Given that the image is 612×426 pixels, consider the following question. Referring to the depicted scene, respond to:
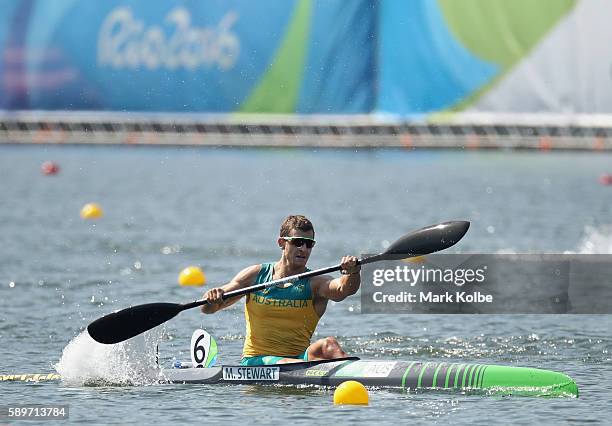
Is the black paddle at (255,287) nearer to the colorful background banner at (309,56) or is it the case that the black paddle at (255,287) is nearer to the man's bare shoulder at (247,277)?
the man's bare shoulder at (247,277)

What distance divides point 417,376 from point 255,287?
187 cm

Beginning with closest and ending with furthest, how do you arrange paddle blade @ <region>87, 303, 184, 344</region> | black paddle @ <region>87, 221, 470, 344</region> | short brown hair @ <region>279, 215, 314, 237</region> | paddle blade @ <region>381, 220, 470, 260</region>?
short brown hair @ <region>279, 215, 314, 237</region>
black paddle @ <region>87, 221, 470, 344</region>
paddle blade @ <region>381, 220, 470, 260</region>
paddle blade @ <region>87, 303, 184, 344</region>

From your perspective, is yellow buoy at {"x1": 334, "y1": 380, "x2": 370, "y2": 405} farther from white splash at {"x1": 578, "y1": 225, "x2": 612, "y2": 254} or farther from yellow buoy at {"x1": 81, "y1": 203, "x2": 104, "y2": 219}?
yellow buoy at {"x1": 81, "y1": 203, "x2": 104, "y2": 219}

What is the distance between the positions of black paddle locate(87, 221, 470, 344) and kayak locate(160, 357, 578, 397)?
0.90 metres

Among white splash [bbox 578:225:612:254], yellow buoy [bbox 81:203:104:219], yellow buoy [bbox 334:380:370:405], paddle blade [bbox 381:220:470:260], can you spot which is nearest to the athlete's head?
paddle blade [bbox 381:220:470:260]

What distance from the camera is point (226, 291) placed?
14469 millimetres

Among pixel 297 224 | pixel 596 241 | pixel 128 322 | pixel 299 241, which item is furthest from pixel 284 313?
pixel 596 241

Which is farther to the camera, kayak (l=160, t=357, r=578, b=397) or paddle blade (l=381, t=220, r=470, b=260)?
paddle blade (l=381, t=220, r=470, b=260)

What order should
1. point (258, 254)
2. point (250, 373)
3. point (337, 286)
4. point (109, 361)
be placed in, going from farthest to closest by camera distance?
1. point (258, 254)
2. point (109, 361)
3. point (250, 373)
4. point (337, 286)

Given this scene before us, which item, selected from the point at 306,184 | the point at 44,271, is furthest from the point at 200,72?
the point at 44,271

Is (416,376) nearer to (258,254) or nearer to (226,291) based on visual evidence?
(226,291)

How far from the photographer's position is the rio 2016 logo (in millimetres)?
77812

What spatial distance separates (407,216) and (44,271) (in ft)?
53.5

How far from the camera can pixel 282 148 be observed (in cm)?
7881
